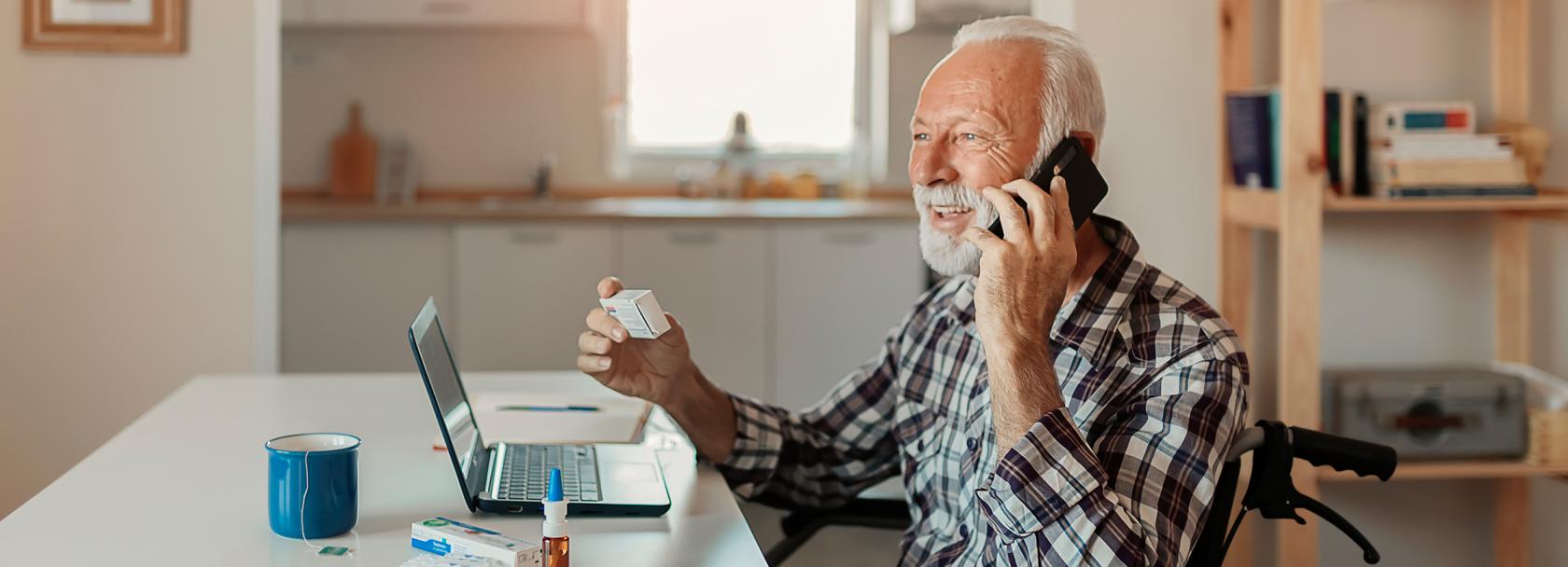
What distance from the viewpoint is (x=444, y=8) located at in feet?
15.0

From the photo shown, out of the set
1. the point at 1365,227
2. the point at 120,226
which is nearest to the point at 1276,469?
the point at 1365,227

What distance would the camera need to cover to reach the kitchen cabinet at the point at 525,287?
429cm

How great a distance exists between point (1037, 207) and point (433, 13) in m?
3.65

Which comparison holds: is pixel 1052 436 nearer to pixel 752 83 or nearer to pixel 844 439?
pixel 844 439

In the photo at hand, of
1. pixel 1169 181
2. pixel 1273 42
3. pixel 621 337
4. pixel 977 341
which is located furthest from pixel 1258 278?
pixel 621 337

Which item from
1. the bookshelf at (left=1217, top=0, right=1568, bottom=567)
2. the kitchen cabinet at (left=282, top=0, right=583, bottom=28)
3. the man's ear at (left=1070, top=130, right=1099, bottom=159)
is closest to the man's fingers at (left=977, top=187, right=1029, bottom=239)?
the man's ear at (left=1070, top=130, right=1099, bottom=159)

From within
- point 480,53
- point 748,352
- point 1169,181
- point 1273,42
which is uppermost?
point 480,53

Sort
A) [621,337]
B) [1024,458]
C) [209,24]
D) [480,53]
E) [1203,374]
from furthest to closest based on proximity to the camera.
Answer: [480,53] < [209,24] < [621,337] < [1203,374] < [1024,458]

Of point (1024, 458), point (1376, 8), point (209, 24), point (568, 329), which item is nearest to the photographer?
point (1024, 458)

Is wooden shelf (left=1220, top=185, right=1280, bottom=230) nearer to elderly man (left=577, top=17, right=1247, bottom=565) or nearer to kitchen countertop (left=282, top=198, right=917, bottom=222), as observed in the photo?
elderly man (left=577, top=17, right=1247, bottom=565)

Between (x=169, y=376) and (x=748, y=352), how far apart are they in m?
1.85

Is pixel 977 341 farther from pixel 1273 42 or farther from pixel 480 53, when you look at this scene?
pixel 480 53

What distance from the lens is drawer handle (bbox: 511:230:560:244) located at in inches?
169

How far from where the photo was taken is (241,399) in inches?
76.6
